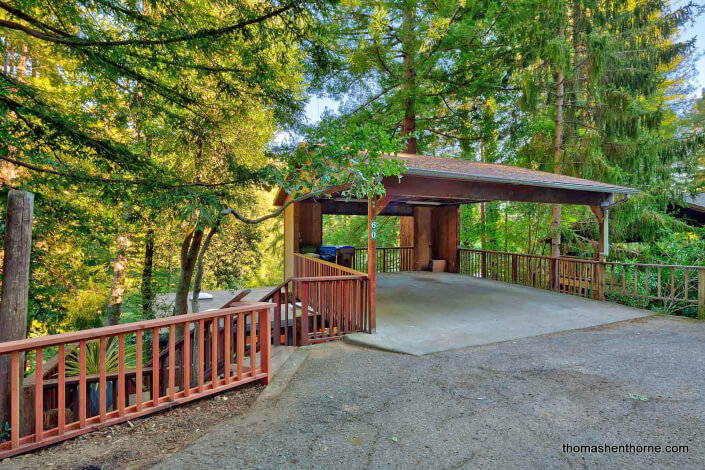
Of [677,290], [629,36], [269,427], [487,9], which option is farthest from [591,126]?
[269,427]

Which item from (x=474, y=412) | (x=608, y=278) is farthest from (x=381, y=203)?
(x=608, y=278)

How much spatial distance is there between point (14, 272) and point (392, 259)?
10.3m

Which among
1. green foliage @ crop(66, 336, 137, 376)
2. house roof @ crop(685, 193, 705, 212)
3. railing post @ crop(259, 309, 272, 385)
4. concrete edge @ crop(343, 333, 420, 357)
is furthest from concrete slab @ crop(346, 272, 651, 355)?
house roof @ crop(685, 193, 705, 212)

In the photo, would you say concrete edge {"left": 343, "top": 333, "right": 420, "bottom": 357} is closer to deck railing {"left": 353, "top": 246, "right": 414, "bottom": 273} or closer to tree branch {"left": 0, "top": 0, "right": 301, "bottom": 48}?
tree branch {"left": 0, "top": 0, "right": 301, "bottom": 48}

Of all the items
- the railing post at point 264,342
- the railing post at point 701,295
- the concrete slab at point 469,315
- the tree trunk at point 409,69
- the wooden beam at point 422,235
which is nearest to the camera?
the railing post at point 264,342

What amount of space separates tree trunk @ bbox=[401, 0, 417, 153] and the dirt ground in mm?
8278

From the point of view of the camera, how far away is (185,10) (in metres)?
4.37

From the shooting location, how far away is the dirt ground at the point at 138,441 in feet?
6.66

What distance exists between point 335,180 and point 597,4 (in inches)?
410

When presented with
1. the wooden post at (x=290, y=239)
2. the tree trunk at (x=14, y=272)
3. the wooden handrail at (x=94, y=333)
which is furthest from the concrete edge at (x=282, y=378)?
the wooden post at (x=290, y=239)

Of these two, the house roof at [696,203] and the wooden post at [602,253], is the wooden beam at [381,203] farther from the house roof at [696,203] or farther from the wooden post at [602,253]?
the house roof at [696,203]

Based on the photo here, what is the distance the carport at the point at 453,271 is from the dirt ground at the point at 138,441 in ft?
7.24

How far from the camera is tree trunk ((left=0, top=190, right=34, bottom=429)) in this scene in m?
2.46

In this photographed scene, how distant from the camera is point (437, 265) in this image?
11.4 metres
